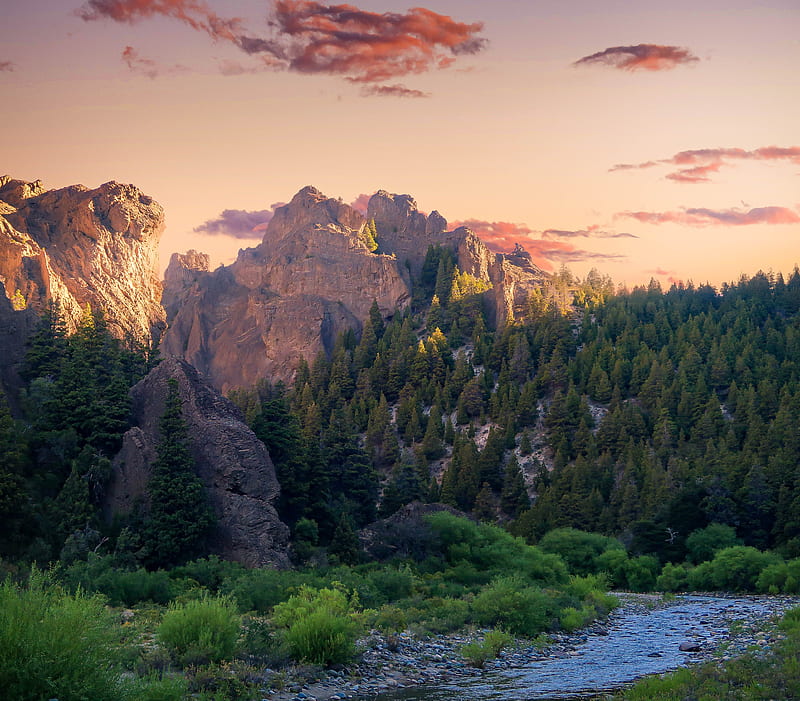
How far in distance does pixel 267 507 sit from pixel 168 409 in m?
9.86

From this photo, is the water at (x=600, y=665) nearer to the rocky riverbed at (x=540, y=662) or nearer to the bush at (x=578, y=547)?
the rocky riverbed at (x=540, y=662)

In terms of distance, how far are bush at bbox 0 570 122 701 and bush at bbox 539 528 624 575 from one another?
71.2 meters

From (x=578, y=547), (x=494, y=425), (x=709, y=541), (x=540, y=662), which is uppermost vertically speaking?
(x=540, y=662)

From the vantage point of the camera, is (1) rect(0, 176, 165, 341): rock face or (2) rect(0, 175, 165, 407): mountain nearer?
(2) rect(0, 175, 165, 407): mountain

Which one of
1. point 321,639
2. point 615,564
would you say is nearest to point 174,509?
point 321,639

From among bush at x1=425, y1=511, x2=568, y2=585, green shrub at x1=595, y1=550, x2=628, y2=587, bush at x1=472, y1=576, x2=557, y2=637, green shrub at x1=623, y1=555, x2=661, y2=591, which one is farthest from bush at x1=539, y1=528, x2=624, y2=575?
bush at x1=472, y1=576, x2=557, y2=637

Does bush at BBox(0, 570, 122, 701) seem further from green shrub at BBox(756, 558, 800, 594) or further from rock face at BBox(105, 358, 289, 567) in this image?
green shrub at BBox(756, 558, 800, 594)

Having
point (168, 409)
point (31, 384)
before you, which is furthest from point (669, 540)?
point (31, 384)

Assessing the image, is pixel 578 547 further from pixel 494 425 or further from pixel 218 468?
pixel 494 425

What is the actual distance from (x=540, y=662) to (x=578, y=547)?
178 feet

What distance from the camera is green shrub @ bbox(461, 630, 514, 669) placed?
32.4m

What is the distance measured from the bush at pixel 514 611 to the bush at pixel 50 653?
26636 mm

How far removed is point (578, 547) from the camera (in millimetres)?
86062

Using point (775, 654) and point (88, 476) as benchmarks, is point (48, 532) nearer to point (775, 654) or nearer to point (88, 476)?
point (88, 476)
